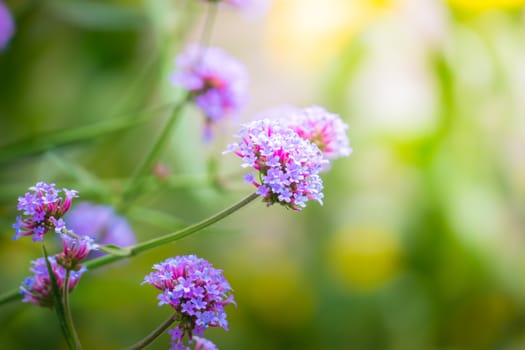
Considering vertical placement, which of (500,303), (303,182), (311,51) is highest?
(311,51)

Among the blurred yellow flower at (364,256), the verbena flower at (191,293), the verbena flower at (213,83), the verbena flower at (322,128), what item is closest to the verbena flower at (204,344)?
the verbena flower at (191,293)

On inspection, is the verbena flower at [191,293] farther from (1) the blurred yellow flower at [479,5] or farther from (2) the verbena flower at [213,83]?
(1) the blurred yellow flower at [479,5]

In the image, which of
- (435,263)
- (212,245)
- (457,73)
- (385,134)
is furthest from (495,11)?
(212,245)

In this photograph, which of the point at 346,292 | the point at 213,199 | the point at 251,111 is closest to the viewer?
the point at 213,199

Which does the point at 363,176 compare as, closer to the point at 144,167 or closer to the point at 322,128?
the point at 144,167

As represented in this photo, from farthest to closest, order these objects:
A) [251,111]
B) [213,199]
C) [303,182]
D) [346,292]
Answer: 1. [251,111]
2. [346,292]
3. [213,199]
4. [303,182]

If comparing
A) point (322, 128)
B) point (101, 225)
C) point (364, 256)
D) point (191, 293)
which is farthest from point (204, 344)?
point (364, 256)

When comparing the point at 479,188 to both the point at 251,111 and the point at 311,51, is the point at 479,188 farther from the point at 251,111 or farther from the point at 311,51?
the point at 251,111

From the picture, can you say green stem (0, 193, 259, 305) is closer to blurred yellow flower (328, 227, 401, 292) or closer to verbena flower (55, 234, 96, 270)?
verbena flower (55, 234, 96, 270)
